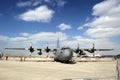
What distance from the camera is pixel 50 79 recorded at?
51.9ft

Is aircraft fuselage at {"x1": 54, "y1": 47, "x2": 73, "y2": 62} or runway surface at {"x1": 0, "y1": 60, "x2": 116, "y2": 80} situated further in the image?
aircraft fuselage at {"x1": 54, "y1": 47, "x2": 73, "y2": 62}

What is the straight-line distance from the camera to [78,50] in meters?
55.8

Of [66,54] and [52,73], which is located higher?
[66,54]

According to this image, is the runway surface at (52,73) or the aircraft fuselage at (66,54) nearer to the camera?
the runway surface at (52,73)

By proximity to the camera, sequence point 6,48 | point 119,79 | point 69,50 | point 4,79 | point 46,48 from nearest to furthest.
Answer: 1. point 119,79
2. point 4,79
3. point 69,50
4. point 46,48
5. point 6,48

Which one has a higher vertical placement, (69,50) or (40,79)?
(69,50)

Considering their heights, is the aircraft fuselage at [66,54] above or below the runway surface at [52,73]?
above

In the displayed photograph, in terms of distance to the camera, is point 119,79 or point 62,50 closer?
point 119,79

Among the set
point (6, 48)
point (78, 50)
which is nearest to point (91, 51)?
point (78, 50)

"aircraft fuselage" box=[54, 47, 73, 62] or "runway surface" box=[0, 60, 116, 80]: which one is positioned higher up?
"aircraft fuselage" box=[54, 47, 73, 62]

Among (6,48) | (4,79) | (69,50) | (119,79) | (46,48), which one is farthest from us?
(6,48)

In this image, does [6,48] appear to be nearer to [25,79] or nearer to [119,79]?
[25,79]

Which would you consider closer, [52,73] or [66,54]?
[52,73]

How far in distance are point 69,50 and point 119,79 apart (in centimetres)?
2702
